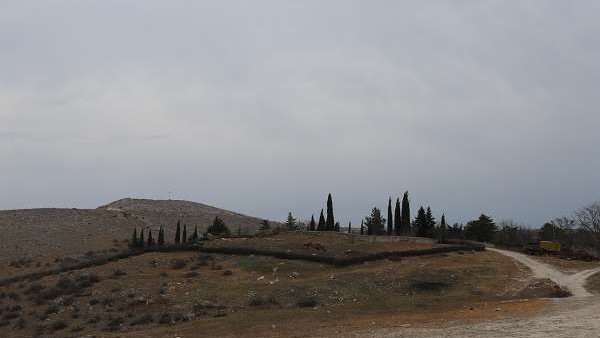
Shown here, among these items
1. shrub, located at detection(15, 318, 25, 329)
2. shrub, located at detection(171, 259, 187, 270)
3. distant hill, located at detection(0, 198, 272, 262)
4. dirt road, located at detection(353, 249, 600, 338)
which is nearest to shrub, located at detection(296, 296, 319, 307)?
dirt road, located at detection(353, 249, 600, 338)

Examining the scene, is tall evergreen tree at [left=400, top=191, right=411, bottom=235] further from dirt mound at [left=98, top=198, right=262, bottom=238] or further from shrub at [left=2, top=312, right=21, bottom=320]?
shrub at [left=2, top=312, right=21, bottom=320]

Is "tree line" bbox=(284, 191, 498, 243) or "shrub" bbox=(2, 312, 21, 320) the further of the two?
"tree line" bbox=(284, 191, 498, 243)

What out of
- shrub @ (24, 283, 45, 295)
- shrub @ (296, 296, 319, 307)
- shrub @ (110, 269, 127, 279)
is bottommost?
shrub @ (24, 283, 45, 295)

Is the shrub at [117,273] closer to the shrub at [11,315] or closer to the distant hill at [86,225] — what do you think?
the shrub at [11,315]

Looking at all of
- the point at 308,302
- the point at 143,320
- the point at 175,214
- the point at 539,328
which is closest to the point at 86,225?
the point at 175,214

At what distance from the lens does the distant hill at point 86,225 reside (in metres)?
75.3

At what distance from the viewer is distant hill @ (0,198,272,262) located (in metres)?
75.3

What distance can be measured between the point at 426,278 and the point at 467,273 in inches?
123

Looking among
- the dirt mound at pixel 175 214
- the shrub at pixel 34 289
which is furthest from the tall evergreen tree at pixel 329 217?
the shrub at pixel 34 289

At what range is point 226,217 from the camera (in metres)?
110

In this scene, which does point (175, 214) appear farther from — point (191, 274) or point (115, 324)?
point (115, 324)

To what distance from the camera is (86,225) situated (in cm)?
8850

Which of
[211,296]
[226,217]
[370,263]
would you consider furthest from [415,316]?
[226,217]

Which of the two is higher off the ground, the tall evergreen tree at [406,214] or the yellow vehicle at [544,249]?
the tall evergreen tree at [406,214]
